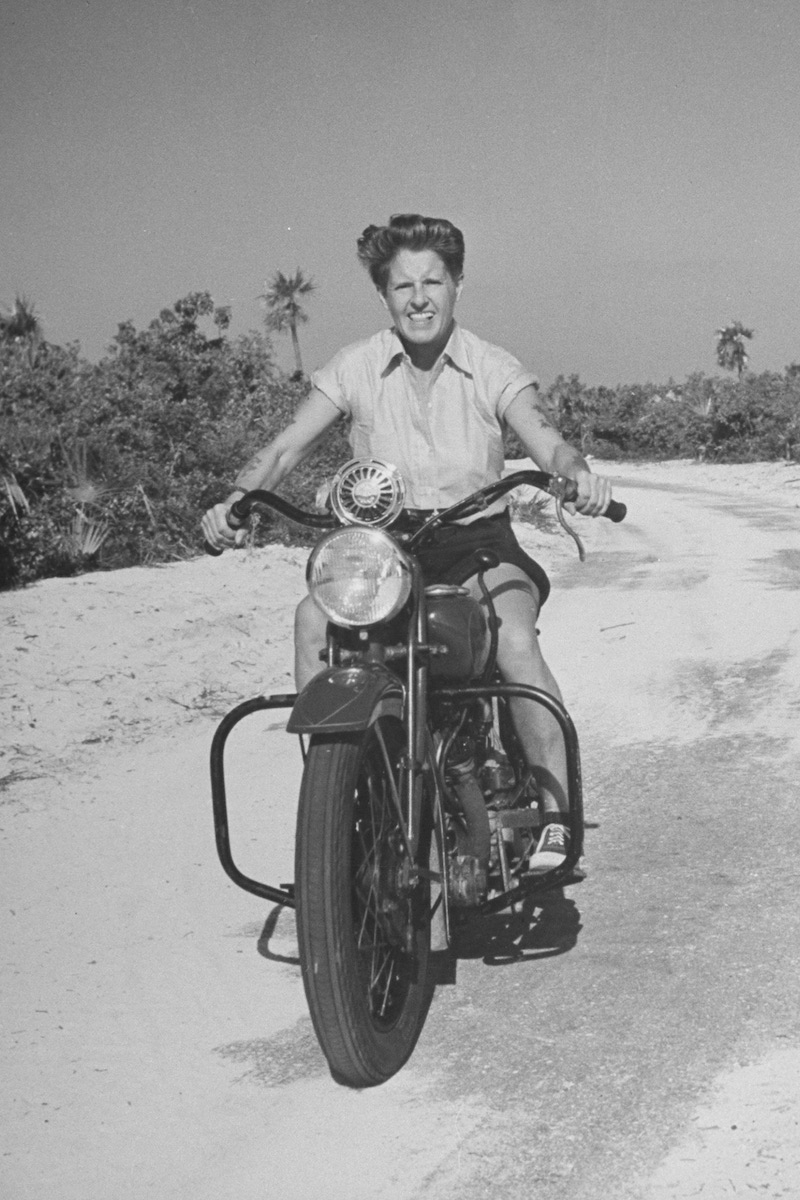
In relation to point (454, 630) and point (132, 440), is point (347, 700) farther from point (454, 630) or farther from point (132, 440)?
point (132, 440)

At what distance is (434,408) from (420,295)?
33cm

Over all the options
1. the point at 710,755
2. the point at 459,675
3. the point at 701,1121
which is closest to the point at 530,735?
the point at 459,675

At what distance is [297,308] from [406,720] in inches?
2755

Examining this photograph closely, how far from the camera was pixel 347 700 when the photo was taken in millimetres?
2961

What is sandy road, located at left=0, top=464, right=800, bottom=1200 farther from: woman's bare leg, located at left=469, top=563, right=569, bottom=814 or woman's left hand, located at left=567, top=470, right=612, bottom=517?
woman's left hand, located at left=567, top=470, right=612, bottom=517

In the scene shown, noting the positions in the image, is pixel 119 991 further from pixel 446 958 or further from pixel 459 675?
pixel 459 675

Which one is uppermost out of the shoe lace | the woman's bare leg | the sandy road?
the woman's bare leg

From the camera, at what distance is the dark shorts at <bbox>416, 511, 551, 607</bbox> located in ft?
12.1

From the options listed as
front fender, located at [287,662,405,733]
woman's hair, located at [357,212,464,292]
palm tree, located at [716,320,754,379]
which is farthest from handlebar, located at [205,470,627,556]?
palm tree, located at [716,320,754,379]

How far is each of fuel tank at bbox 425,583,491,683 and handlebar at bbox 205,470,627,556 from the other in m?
0.15

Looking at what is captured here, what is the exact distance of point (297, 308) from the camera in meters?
71.2

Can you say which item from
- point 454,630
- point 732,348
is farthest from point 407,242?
point 732,348

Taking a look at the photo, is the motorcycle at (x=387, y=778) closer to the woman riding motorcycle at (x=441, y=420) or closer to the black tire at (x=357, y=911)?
the black tire at (x=357, y=911)

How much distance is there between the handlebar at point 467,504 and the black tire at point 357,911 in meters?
0.55
